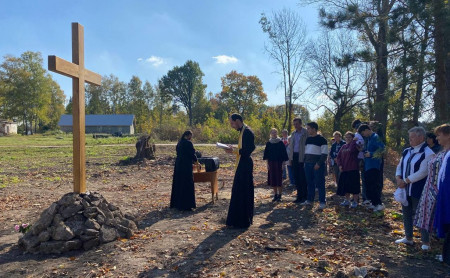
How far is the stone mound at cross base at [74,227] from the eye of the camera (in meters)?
5.21

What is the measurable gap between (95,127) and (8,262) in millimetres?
68987

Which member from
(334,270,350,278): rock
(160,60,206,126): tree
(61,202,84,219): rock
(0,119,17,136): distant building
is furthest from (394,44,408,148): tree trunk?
(0,119,17,136): distant building

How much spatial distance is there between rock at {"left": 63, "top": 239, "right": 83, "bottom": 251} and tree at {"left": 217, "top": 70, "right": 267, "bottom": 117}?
2353 inches

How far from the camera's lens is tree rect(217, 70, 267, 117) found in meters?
64.6

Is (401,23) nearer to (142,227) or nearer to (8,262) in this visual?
(142,227)

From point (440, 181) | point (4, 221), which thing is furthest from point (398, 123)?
point (4, 221)

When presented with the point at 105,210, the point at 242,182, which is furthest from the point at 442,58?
the point at 105,210

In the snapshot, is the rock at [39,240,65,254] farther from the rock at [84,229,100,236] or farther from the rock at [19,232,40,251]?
the rock at [84,229,100,236]

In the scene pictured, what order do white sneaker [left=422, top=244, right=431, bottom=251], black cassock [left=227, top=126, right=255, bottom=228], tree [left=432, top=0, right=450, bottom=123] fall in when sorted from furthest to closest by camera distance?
tree [left=432, top=0, right=450, bottom=123], black cassock [left=227, top=126, right=255, bottom=228], white sneaker [left=422, top=244, right=431, bottom=251]

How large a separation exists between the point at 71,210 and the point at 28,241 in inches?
27.8

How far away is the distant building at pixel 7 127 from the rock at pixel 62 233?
2593 inches

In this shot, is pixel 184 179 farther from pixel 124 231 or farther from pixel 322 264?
pixel 322 264

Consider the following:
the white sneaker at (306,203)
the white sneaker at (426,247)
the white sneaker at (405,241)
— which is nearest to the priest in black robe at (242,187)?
the white sneaker at (306,203)

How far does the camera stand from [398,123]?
7961 mm
